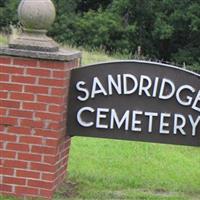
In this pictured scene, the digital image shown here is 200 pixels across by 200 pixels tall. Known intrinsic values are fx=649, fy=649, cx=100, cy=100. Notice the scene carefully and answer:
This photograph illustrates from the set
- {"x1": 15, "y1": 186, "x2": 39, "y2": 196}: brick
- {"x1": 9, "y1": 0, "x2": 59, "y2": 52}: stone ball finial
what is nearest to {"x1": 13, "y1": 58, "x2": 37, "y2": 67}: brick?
{"x1": 9, "y1": 0, "x2": 59, "y2": 52}: stone ball finial

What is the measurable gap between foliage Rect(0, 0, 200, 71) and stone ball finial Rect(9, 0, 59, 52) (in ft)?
128

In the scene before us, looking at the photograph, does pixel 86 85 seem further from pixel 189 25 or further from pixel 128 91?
pixel 189 25

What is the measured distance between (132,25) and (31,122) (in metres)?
43.2

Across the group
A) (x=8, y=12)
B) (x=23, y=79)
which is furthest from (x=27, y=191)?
(x=8, y=12)

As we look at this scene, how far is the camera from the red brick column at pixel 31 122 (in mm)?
5477

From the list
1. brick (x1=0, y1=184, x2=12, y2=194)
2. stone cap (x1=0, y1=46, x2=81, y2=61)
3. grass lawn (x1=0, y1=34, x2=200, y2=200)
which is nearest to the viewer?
stone cap (x1=0, y1=46, x2=81, y2=61)

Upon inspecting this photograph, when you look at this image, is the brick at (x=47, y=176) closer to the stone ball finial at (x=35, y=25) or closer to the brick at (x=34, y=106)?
the brick at (x=34, y=106)

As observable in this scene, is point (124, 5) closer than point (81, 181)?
No

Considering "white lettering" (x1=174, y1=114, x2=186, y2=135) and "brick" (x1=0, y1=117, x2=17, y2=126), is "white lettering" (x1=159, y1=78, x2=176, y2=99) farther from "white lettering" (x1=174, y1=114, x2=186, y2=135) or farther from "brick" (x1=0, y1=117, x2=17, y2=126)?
"brick" (x1=0, y1=117, x2=17, y2=126)

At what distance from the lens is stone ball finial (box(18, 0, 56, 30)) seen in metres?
5.55

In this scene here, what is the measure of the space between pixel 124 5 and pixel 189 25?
5.10 metres

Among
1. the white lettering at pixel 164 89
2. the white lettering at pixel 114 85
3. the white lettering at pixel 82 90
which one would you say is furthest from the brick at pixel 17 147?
the white lettering at pixel 164 89

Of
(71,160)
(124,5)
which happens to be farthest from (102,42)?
(71,160)

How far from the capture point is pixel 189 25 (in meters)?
47.8
